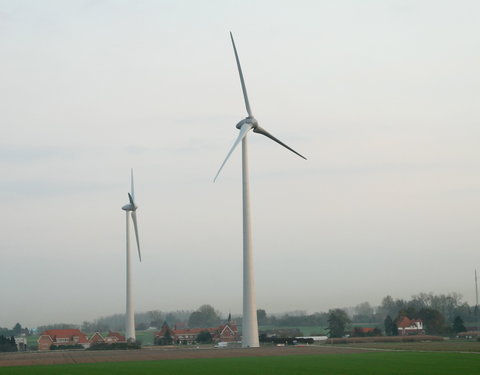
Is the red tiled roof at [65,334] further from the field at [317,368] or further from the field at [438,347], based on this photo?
the field at [317,368]

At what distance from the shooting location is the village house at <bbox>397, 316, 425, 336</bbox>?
16575 cm

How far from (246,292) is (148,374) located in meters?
38.2

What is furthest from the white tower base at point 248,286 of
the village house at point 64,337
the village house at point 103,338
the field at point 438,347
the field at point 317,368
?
the village house at point 64,337

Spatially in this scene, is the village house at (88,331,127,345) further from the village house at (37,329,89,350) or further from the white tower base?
the white tower base

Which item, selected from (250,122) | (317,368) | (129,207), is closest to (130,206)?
(129,207)

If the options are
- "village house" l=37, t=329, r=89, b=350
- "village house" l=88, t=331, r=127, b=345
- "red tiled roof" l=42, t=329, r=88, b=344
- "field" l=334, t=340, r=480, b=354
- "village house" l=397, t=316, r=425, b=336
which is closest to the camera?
"field" l=334, t=340, r=480, b=354

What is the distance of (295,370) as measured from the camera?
53.9 meters

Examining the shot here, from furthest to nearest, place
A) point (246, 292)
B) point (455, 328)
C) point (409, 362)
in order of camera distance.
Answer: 1. point (455, 328)
2. point (246, 292)
3. point (409, 362)

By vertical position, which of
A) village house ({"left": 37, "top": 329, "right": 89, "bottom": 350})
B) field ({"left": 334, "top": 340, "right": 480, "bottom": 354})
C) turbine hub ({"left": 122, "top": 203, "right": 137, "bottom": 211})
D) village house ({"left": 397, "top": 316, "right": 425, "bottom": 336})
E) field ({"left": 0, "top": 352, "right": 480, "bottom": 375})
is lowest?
field ({"left": 0, "top": 352, "right": 480, "bottom": 375})

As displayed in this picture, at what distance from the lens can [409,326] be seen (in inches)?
6624

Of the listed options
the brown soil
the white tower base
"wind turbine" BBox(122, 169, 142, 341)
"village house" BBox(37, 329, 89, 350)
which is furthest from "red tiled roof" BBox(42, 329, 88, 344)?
the white tower base

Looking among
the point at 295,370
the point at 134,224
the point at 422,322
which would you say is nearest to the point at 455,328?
the point at 422,322

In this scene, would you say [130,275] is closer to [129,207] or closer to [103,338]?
[129,207]

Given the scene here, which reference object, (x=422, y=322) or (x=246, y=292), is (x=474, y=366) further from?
(x=422, y=322)
